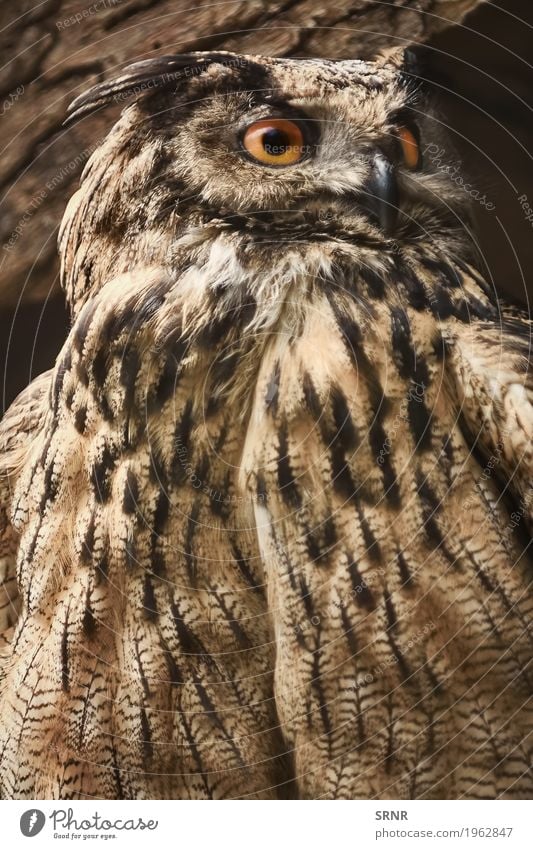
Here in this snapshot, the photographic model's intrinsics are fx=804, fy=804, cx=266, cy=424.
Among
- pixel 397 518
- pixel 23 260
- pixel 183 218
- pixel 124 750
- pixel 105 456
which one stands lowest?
pixel 124 750

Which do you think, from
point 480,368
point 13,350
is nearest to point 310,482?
point 480,368

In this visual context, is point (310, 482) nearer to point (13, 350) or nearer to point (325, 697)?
point (325, 697)
